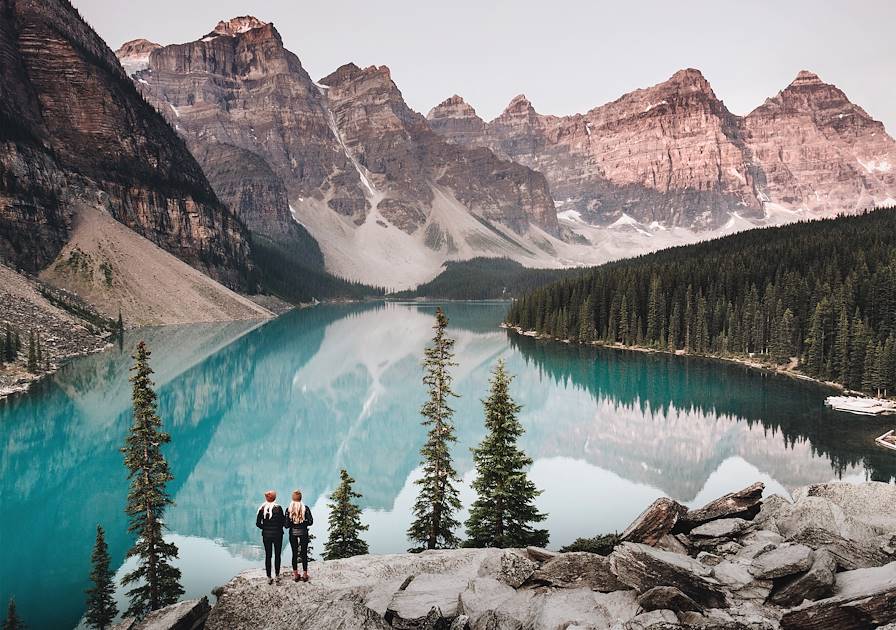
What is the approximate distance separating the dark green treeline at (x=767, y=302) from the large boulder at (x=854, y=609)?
5459 cm

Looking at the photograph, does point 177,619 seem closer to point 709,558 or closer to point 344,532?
point 344,532

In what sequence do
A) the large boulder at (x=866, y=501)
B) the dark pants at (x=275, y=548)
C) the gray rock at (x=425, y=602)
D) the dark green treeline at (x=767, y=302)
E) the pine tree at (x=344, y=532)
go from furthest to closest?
the dark green treeline at (x=767, y=302) → the pine tree at (x=344, y=532) → the large boulder at (x=866, y=501) → the dark pants at (x=275, y=548) → the gray rock at (x=425, y=602)

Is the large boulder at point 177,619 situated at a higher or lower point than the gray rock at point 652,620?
lower

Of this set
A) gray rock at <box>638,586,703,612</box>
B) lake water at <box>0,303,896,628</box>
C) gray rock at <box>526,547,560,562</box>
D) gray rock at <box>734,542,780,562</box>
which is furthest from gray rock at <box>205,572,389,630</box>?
lake water at <box>0,303,896,628</box>

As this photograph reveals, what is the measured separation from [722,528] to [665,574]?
4922mm

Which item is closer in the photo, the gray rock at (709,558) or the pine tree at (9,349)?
the gray rock at (709,558)

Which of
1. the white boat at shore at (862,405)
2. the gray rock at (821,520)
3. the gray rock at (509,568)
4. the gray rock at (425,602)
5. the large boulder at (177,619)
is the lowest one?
the white boat at shore at (862,405)

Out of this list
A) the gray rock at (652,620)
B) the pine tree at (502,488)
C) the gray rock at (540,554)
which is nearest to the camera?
the gray rock at (652,620)

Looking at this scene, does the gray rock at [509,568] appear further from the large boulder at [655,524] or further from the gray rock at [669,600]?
the large boulder at [655,524]

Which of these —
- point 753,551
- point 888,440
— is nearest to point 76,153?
point 888,440

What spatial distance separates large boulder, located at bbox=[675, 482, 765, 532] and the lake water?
997 cm

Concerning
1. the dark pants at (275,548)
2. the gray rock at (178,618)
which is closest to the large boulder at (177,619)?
the gray rock at (178,618)

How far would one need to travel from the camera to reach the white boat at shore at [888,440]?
131 ft

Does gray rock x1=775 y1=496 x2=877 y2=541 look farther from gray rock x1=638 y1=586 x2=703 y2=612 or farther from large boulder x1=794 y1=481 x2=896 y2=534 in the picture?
gray rock x1=638 y1=586 x2=703 y2=612
